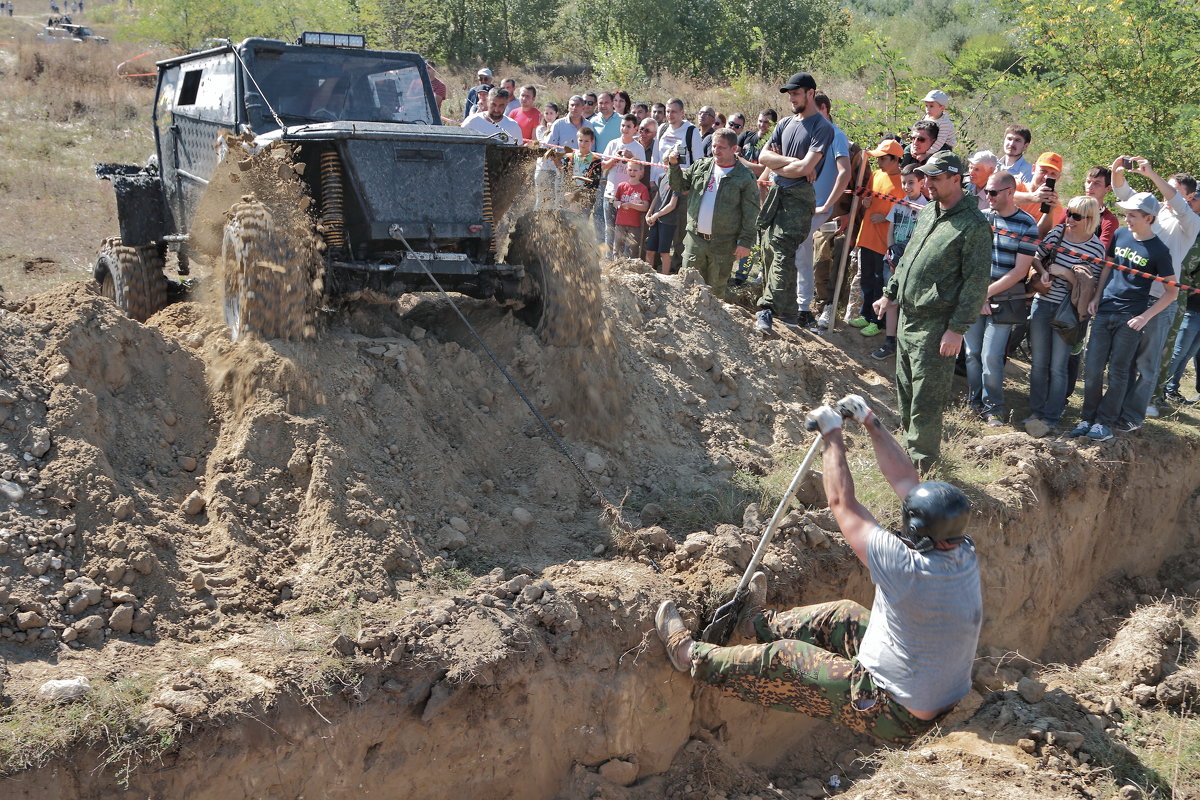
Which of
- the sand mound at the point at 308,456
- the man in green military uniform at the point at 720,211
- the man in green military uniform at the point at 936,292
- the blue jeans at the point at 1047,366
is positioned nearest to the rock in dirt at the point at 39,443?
the sand mound at the point at 308,456

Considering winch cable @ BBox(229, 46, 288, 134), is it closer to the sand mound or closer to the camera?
the sand mound

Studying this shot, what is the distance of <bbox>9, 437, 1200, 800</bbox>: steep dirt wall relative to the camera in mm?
3969

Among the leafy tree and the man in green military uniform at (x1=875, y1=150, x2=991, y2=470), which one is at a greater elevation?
the leafy tree

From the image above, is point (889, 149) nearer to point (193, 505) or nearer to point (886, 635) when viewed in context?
point (886, 635)

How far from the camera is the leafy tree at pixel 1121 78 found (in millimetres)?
11477

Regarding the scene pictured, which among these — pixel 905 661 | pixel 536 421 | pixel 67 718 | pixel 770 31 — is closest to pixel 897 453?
pixel 905 661

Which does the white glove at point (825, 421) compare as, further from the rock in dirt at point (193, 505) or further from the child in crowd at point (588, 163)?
the child in crowd at point (588, 163)

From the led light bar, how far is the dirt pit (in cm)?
220

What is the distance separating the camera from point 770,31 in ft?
76.8

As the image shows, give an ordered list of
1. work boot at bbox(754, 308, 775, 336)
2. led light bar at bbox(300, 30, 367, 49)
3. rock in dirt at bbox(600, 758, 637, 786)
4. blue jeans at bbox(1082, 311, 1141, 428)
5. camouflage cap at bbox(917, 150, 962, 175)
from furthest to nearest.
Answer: work boot at bbox(754, 308, 775, 336) < blue jeans at bbox(1082, 311, 1141, 428) < led light bar at bbox(300, 30, 367, 49) < camouflage cap at bbox(917, 150, 962, 175) < rock in dirt at bbox(600, 758, 637, 786)

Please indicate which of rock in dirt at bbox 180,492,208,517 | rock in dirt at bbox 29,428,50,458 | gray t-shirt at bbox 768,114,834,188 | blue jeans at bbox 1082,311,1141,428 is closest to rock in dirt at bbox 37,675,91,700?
rock in dirt at bbox 180,492,208,517

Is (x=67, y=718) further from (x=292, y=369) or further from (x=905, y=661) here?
(x=905, y=661)

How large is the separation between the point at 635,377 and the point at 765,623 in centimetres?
257

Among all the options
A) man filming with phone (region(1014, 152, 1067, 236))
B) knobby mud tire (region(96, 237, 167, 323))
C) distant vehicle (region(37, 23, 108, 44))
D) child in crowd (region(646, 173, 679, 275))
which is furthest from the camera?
distant vehicle (region(37, 23, 108, 44))
